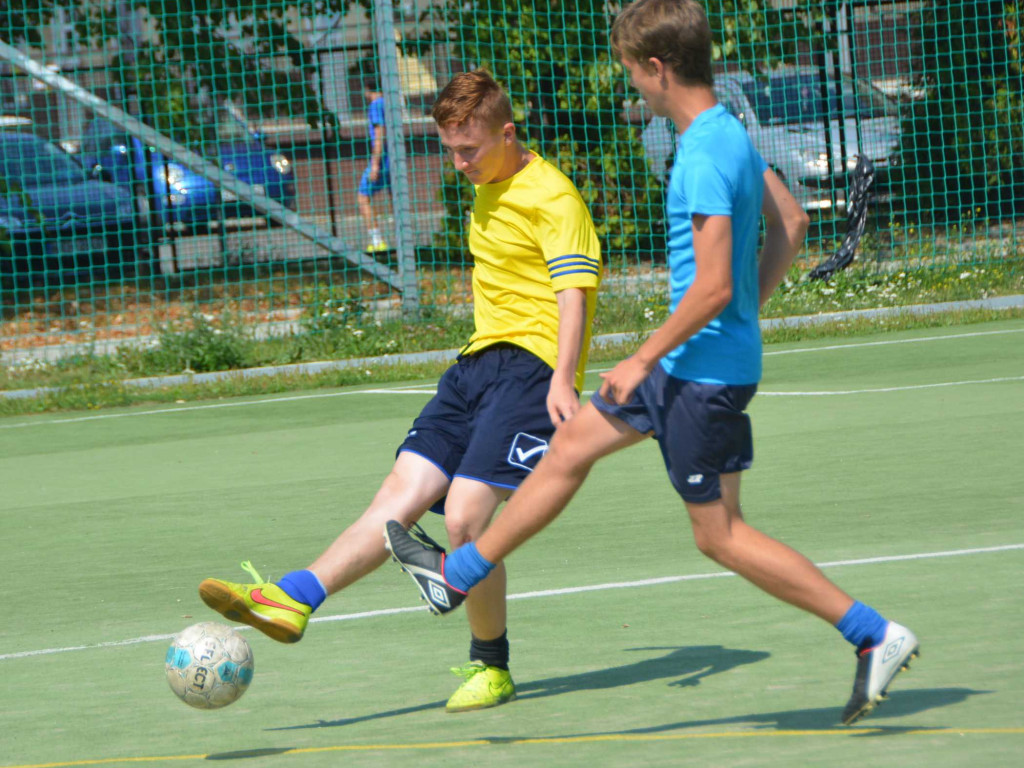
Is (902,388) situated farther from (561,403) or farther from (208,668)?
(208,668)

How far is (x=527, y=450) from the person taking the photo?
4609 millimetres

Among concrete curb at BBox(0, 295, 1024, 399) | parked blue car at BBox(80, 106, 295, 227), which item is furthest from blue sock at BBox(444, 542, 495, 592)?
parked blue car at BBox(80, 106, 295, 227)

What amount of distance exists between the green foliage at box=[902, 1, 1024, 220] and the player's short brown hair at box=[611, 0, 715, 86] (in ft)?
45.1

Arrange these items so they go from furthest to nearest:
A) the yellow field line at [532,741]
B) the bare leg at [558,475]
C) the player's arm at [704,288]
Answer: the bare leg at [558,475], the yellow field line at [532,741], the player's arm at [704,288]

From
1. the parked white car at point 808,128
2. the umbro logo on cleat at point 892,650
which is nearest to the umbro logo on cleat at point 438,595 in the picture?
the umbro logo on cleat at point 892,650

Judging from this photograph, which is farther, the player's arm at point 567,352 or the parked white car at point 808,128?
the parked white car at point 808,128

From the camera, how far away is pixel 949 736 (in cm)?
379

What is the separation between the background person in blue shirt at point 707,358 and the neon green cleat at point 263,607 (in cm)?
94

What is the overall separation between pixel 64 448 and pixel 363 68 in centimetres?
746

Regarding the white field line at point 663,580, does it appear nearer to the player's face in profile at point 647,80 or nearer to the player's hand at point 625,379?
the player's hand at point 625,379

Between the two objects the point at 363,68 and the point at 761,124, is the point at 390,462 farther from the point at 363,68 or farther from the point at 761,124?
the point at 761,124

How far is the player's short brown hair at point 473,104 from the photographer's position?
4.73 metres

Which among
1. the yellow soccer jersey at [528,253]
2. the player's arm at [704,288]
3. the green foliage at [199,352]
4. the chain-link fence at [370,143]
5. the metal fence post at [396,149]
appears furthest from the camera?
the chain-link fence at [370,143]

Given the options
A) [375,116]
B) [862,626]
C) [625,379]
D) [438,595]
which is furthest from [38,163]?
[862,626]
